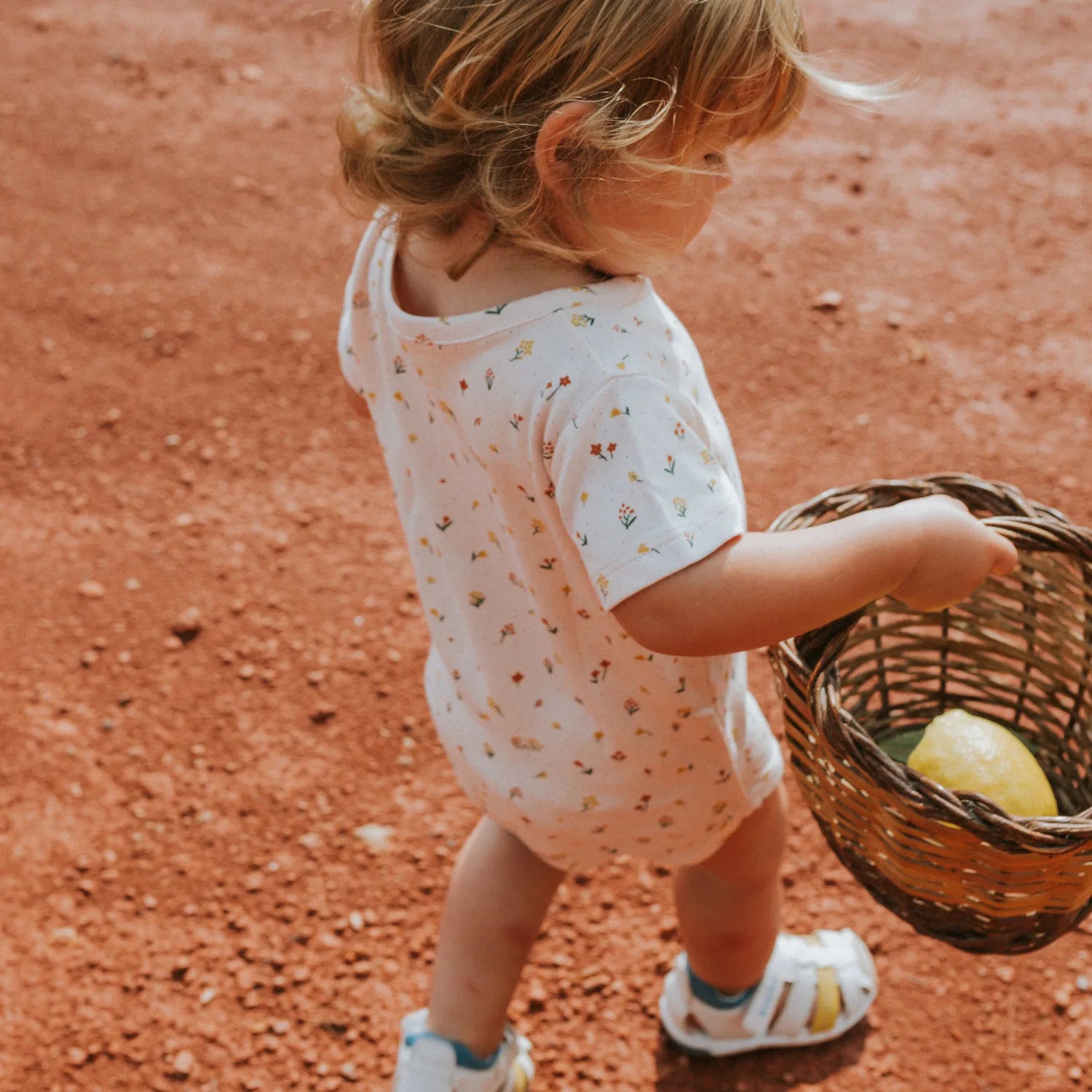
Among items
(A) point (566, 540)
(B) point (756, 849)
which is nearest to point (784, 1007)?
(B) point (756, 849)

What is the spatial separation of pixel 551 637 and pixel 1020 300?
2.76 metres

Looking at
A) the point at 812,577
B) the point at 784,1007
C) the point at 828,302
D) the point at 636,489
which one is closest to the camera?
the point at 636,489

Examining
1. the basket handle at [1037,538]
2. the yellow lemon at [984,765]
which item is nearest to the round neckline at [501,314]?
the basket handle at [1037,538]

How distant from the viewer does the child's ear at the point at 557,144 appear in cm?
119

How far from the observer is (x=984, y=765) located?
5.33ft

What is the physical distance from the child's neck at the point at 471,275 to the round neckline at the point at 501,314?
13mm

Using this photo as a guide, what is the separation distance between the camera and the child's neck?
4.30ft

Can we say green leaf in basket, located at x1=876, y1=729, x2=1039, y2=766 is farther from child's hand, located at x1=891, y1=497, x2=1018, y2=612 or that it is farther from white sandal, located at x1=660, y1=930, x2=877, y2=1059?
child's hand, located at x1=891, y1=497, x2=1018, y2=612

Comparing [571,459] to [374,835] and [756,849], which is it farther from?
[374,835]

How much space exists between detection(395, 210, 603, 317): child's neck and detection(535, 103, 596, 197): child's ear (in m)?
0.09

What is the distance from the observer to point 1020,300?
12.2 ft

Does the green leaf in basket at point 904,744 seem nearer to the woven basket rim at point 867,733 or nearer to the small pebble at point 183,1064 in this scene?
the woven basket rim at point 867,733

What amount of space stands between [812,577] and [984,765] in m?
0.51

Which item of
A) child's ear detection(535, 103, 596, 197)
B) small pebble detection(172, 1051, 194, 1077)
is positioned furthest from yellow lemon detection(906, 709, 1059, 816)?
small pebble detection(172, 1051, 194, 1077)
